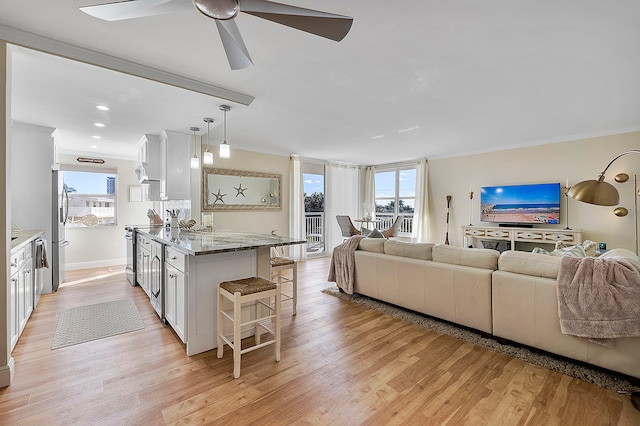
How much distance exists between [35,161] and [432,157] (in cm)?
698

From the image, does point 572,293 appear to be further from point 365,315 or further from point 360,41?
point 360,41

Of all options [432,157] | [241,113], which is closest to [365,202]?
[432,157]

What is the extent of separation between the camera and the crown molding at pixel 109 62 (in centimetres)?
196

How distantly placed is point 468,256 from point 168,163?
4.05 metres

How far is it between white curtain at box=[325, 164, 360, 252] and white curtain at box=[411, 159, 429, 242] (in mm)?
1729

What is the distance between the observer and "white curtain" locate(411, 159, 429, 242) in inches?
263

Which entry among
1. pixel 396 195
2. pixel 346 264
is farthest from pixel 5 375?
pixel 396 195

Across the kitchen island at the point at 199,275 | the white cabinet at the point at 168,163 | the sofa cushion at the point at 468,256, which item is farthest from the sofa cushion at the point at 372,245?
the white cabinet at the point at 168,163

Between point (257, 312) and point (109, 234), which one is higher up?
point (109, 234)

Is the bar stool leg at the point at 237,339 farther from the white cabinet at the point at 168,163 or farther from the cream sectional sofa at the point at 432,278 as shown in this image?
the white cabinet at the point at 168,163

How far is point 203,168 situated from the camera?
5.21 metres

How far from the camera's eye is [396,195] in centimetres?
757

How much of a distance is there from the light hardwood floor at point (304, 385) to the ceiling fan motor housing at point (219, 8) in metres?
2.15

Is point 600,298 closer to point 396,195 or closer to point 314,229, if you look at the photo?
point 396,195
